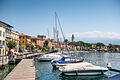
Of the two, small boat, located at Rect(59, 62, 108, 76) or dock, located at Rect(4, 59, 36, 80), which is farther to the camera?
small boat, located at Rect(59, 62, 108, 76)

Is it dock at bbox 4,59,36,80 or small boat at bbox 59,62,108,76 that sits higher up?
dock at bbox 4,59,36,80

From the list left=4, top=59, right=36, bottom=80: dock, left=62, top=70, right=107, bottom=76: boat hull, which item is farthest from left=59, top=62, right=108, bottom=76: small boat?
left=4, top=59, right=36, bottom=80: dock

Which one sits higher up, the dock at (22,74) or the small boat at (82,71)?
the dock at (22,74)

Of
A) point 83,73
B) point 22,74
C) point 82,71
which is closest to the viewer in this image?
point 22,74

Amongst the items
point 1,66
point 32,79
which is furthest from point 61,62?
point 32,79

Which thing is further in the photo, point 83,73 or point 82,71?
point 83,73

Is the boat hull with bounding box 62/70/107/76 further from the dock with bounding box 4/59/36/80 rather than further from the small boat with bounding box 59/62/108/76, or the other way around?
the dock with bounding box 4/59/36/80

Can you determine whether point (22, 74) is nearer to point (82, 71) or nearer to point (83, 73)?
point (82, 71)

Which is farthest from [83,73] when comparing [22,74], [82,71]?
[22,74]

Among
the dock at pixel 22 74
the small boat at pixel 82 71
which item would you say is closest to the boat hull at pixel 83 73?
the small boat at pixel 82 71

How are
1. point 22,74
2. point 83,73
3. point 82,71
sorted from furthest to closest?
point 83,73 < point 82,71 < point 22,74

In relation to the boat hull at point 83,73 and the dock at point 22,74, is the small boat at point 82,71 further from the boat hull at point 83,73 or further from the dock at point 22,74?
the dock at point 22,74

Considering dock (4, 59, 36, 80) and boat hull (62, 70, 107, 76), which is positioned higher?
dock (4, 59, 36, 80)

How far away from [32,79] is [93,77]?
46.7 feet
